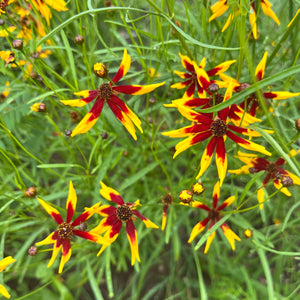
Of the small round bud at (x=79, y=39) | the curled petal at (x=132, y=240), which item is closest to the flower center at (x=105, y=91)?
the small round bud at (x=79, y=39)

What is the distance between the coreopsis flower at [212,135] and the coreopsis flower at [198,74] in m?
0.08

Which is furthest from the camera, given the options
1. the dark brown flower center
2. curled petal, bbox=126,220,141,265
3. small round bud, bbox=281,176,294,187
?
the dark brown flower center

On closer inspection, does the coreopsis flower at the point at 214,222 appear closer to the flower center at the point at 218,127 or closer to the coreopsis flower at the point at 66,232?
the flower center at the point at 218,127

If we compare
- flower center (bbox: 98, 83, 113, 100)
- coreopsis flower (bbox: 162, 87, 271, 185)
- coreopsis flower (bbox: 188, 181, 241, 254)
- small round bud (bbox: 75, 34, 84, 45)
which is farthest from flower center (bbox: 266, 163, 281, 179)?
small round bud (bbox: 75, 34, 84, 45)

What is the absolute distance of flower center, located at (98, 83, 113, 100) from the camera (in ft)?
2.47

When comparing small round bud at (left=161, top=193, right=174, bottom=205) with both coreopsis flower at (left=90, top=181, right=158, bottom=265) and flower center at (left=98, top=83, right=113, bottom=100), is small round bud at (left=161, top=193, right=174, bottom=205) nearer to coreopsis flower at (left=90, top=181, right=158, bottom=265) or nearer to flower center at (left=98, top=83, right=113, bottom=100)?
coreopsis flower at (left=90, top=181, right=158, bottom=265)

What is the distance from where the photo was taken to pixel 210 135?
2.30 ft

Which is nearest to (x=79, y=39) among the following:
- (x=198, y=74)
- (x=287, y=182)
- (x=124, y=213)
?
(x=198, y=74)

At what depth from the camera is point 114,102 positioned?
29.5 inches

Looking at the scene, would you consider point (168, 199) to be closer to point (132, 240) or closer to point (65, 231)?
point (132, 240)

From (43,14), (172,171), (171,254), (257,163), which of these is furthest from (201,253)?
(43,14)

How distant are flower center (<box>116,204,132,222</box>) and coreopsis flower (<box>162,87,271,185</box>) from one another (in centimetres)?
26

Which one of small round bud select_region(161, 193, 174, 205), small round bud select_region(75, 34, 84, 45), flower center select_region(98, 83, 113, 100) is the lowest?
small round bud select_region(161, 193, 174, 205)

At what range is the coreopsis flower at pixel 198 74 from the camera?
27.8 inches
